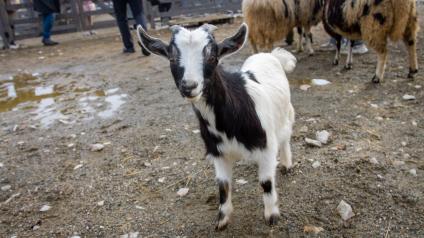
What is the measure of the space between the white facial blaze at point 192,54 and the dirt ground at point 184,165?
1209mm

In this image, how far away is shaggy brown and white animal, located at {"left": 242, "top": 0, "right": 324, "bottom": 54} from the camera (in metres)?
5.68

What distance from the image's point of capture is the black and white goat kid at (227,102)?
209 centimetres

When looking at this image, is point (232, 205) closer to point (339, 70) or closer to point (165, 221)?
point (165, 221)

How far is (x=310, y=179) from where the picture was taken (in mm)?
3094

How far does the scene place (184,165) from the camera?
3527 mm

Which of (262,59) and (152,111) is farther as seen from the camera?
(152,111)

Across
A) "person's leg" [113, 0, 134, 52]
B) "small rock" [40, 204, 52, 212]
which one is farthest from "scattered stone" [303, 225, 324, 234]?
"person's leg" [113, 0, 134, 52]

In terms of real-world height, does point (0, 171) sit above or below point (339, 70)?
below

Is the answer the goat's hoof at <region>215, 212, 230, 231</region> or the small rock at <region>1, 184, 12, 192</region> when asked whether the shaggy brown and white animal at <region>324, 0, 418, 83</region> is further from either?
the small rock at <region>1, 184, 12, 192</region>

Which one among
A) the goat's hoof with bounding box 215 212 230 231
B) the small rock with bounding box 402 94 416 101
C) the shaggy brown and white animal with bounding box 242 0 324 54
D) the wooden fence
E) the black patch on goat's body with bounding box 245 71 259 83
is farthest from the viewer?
the wooden fence

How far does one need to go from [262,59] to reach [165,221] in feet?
5.04

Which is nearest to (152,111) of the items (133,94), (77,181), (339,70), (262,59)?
(133,94)

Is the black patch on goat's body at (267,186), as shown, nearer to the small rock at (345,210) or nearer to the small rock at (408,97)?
the small rock at (345,210)

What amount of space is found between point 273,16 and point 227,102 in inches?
149
